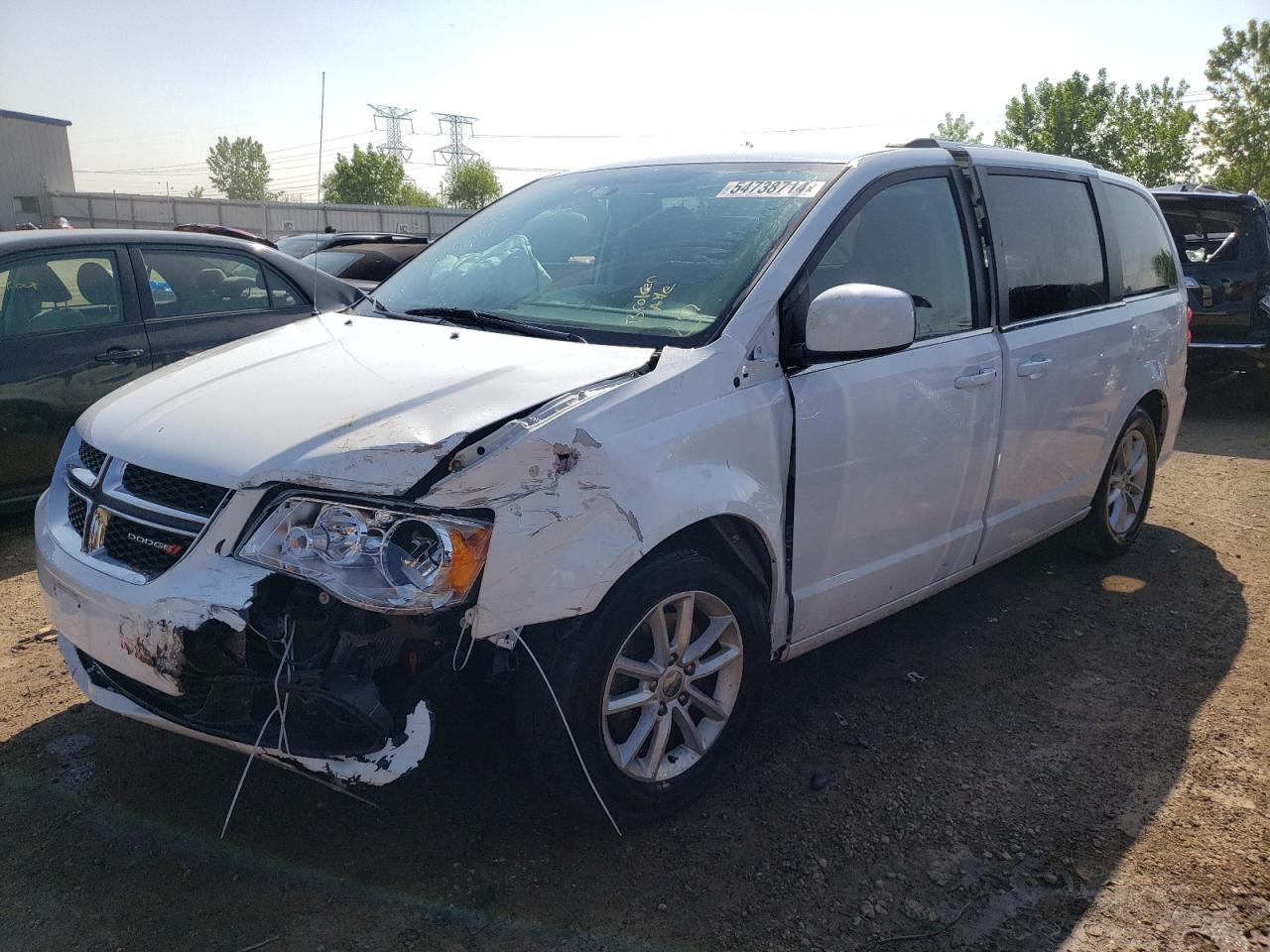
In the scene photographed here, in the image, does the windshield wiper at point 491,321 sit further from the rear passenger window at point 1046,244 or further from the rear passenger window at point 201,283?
the rear passenger window at point 201,283

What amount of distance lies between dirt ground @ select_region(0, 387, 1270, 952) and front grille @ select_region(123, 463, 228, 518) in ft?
2.62

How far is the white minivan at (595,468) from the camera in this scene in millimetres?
2250

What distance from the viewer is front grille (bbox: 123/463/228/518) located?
93.4 inches

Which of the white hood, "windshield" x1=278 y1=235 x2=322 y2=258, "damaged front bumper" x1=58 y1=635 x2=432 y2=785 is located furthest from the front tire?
"windshield" x1=278 y1=235 x2=322 y2=258

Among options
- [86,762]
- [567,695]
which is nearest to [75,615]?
[86,762]

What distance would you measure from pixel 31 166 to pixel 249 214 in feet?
61.2

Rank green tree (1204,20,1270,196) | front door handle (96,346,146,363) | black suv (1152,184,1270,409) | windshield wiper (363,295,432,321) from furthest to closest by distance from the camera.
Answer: green tree (1204,20,1270,196), black suv (1152,184,1270,409), front door handle (96,346,146,363), windshield wiper (363,295,432,321)

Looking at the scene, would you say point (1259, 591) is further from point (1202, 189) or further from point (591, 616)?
point (1202, 189)

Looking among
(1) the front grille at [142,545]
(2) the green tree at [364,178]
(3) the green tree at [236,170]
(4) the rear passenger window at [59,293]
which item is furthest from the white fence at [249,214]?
(3) the green tree at [236,170]

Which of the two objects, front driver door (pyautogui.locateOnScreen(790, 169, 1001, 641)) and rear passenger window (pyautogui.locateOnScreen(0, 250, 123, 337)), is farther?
rear passenger window (pyautogui.locateOnScreen(0, 250, 123, 337))

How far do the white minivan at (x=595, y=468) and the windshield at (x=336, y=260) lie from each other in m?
5.41

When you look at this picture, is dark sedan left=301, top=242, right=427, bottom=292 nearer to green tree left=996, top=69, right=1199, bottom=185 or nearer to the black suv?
the black suv

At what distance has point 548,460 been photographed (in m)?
2.30

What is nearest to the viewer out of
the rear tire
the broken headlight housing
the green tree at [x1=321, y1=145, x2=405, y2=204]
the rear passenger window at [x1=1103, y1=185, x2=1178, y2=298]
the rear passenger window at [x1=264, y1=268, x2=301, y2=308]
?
the broken headlight housing
